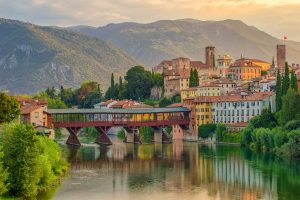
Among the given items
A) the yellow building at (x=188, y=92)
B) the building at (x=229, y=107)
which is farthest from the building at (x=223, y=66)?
the building at (x=229, y=107)

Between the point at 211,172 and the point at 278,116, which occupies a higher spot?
the point at 278,116

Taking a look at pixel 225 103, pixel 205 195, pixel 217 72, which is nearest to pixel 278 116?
pixel 225 103

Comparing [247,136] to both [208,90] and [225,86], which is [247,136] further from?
[225,86]

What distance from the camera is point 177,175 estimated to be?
64938 millimetres

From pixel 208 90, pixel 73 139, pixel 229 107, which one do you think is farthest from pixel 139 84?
pixel 73 139

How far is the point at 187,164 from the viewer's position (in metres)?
74.8

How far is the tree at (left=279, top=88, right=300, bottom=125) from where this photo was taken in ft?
281

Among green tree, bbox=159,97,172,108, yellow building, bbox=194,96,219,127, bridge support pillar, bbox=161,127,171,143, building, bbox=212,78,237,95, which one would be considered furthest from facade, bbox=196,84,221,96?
bridge support pillar, bbox=161,127,171,143

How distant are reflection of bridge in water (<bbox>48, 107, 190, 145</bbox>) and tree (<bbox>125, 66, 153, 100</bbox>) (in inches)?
877

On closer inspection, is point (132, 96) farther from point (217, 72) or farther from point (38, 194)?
point (38, 194)

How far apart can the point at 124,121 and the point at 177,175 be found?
50.1m

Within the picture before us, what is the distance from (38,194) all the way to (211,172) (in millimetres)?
22881

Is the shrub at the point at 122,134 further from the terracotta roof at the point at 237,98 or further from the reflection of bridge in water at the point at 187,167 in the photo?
the reflection of bridge in water at the point at 187,167

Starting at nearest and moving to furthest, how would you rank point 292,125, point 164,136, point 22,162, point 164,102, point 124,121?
point 22,162, point 292,125, point 124,121, point 164,136, point 164,102
